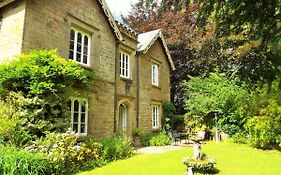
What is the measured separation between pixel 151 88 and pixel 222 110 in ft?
18.0

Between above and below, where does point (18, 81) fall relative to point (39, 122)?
above

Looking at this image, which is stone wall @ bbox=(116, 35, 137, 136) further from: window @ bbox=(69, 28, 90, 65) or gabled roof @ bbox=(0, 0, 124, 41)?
window @ bbox=(69, 28, 90, 65)

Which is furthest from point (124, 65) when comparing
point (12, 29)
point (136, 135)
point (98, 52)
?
point (12, 29)

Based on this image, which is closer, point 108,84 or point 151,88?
point 108,84

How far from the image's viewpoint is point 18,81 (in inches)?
390

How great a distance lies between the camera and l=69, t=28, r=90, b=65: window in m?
13.0

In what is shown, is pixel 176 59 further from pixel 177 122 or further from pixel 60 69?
pixel 60 69

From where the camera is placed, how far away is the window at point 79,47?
12961 mm

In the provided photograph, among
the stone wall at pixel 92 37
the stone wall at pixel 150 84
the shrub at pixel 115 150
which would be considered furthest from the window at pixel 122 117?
the shrub at pixel 115 150

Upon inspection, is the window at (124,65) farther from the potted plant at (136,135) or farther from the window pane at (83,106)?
the window pane at (83,106)

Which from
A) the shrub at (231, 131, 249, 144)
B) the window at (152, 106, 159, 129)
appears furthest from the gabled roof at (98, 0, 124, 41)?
the shrub at (231, 131, 249, 144)

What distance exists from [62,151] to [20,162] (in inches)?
72.3

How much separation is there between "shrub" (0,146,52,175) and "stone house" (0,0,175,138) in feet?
14.3

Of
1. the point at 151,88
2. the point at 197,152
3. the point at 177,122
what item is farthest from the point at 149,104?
the point at 197,152
